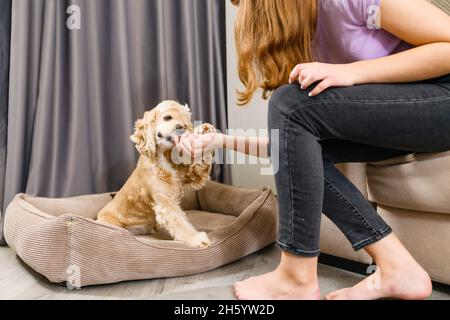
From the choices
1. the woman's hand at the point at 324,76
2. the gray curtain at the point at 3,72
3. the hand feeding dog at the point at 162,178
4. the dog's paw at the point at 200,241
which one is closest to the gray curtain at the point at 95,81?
the gray curtain at the point at 3,72

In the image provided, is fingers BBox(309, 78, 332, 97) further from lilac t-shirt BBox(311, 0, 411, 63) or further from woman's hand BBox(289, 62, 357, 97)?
lilac t-shirt BBox(311, 0, 411, 63)

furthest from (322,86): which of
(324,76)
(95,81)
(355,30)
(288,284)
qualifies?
(95,81)

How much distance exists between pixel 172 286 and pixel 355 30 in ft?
2.93

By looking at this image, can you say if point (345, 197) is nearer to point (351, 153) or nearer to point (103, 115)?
point (351, 153)

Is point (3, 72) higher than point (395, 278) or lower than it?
higher

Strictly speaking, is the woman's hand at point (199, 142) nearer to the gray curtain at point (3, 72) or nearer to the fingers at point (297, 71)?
the fingers at point (297, 71)

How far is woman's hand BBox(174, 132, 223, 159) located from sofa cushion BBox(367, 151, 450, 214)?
0.48 meters

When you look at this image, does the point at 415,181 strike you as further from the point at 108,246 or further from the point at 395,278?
the point at 108,246

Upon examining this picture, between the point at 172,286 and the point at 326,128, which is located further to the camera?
the point at 172,286

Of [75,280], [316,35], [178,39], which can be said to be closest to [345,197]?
[316,35]

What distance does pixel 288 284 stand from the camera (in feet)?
3.35

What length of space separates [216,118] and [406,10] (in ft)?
4.67

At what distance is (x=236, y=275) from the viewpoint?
52.6 inches

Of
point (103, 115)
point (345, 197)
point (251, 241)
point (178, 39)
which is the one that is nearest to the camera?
point (345, 197)
